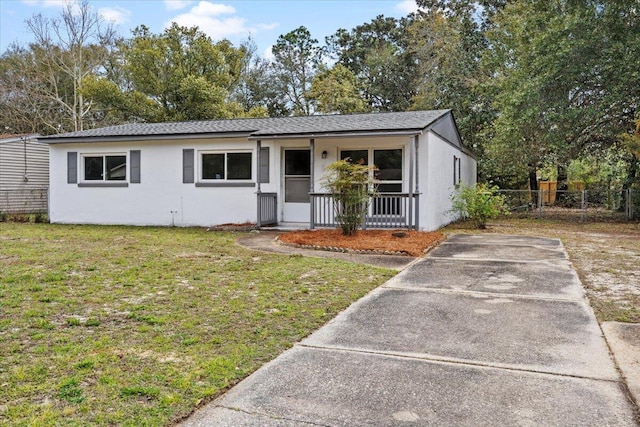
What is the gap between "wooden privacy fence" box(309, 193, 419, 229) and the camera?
437 inches

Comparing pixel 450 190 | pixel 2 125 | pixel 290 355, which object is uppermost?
pixel 2 125

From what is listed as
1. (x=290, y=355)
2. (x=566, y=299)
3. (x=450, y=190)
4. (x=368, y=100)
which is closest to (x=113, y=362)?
(x=290, y=355)

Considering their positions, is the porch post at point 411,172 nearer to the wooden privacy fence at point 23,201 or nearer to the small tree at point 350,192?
the small tree at point 350,192

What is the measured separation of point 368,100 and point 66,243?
25.1m

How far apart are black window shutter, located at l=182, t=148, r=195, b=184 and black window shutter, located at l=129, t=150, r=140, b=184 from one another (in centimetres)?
143

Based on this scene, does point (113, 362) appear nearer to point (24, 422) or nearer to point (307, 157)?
point (24, 422)

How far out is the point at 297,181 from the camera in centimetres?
1285

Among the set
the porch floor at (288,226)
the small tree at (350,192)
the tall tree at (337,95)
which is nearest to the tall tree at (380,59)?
the tall tree at (337,95)

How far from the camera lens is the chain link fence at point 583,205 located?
16.9 metres

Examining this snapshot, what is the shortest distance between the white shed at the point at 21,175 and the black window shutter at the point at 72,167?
443 centimetres

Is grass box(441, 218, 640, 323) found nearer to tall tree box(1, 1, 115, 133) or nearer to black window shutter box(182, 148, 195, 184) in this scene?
→ black window shutter box(182, 148, 195, 184)

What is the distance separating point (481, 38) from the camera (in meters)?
22.8

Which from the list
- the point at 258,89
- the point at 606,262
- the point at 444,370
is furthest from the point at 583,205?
the point at 258,89

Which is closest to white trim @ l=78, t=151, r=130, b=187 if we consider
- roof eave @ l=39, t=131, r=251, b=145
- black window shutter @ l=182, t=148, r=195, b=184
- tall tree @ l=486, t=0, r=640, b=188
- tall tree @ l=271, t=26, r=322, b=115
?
roof eave @ l=39, t=131, r=251, b=145
